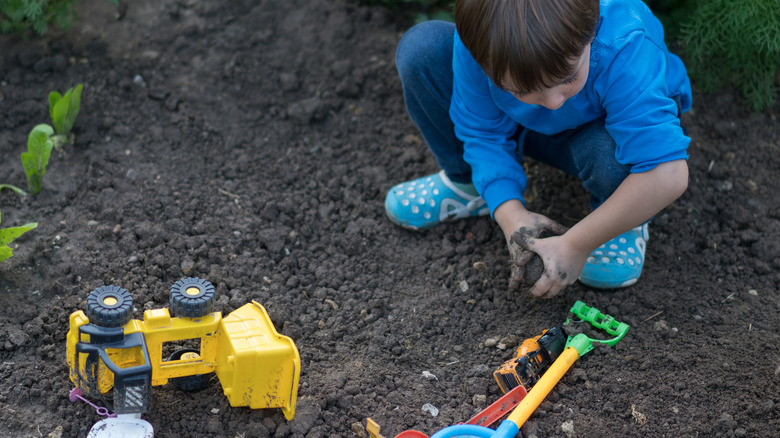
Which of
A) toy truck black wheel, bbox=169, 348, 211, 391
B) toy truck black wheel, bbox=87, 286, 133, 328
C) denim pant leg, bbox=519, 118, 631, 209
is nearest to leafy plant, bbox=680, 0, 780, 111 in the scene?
denim pant leg, bbox=519, 118, 631, 209

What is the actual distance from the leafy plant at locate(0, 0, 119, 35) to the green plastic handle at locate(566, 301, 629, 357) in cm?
214

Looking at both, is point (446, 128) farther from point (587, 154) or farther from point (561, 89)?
point (561, 89)

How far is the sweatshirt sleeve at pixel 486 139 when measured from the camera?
219 centimetres

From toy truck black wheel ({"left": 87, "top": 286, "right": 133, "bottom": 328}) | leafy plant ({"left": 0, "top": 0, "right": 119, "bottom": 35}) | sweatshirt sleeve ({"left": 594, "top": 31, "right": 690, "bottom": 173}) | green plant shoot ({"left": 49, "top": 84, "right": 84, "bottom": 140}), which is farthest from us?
leafy plant ({"left": 0, "top": 0, "right": 119, "bottom": 35})

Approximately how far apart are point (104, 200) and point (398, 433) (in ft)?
4.32

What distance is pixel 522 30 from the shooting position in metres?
1.62

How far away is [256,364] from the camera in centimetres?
167

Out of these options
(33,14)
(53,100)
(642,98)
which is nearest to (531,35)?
(642,98)

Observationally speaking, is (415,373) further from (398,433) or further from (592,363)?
(592,363)

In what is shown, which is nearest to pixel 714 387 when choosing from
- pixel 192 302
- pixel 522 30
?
pixel 522 30

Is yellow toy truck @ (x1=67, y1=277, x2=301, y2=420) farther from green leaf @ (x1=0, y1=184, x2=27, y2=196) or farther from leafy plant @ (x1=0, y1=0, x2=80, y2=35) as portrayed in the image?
leafy plant @ (x1=0, y1=0, x2=80, y2=35)

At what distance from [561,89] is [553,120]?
1.23 ft

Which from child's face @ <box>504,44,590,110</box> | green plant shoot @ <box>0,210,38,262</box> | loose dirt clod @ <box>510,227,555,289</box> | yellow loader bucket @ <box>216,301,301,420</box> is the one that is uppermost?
child's face @ <box>504,44,590,110</box>

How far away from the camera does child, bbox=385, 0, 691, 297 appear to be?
65.8 inches
